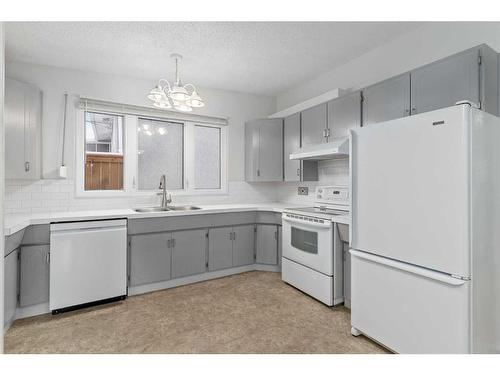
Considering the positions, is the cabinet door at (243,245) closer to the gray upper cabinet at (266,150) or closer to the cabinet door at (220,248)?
the cabinet door at (220,248)

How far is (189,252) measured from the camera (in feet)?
10.4

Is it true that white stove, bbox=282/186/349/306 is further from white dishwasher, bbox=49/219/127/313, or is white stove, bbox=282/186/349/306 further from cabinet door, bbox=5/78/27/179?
cabinet door, bbox=5/78/27/179

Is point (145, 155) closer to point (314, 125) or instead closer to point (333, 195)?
point (314, 125)

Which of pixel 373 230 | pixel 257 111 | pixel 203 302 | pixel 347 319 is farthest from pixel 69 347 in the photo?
pixel 257 111

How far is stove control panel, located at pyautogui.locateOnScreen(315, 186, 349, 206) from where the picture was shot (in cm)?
300

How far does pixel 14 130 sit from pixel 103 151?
2.91ft

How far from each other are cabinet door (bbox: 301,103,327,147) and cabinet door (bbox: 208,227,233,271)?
152 centimetres

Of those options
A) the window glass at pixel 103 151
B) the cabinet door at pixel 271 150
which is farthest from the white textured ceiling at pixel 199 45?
the cabinet door at pixel 271 150

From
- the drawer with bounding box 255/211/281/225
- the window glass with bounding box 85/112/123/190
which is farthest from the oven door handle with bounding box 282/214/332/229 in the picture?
the window glass with bounding box 85/112/123/190

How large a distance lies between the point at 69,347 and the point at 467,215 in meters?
2.75

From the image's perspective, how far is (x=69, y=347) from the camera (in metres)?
1.97

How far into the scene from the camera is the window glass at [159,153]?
355cm

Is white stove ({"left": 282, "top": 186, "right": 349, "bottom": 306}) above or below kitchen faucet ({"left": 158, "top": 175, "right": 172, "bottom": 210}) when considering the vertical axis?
below

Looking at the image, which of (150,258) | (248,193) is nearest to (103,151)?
(150,258)
